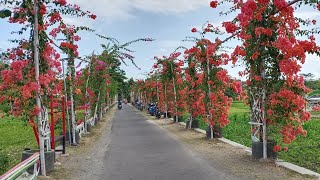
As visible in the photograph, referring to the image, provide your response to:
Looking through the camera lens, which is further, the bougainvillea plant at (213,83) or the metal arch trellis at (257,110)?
the bougainvillea plant at (213,83)

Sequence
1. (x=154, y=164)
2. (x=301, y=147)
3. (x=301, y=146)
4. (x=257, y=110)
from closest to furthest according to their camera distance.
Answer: (x=154, y=164)
(x=257, y=110)
(x=301, y=147)
(x=301, y=146)

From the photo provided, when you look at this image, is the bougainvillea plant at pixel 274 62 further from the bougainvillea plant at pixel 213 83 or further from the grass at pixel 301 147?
the bougainvillea plant at pixel 213 83

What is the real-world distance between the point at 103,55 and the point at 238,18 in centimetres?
1559

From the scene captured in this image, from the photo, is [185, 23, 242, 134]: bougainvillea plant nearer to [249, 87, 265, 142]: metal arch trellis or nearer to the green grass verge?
the green grass verge

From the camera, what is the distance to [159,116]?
35.4 metres

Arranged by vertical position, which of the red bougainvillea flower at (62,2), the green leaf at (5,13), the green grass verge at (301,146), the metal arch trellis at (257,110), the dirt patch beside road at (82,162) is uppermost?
the red bougainvillea flower at (62,2)

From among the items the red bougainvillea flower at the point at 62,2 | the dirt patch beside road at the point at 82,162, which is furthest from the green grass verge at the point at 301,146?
the red bougainvillea flower at the point at 62,2

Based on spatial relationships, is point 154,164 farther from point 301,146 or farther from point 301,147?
point 301,146

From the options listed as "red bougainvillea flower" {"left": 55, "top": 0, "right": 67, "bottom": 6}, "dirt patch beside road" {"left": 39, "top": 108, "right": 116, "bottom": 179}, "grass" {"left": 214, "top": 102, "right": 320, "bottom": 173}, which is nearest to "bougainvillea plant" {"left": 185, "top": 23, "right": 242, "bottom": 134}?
"grass" {"left": 214, "top": 102, "right": 320, "bottom": 173}

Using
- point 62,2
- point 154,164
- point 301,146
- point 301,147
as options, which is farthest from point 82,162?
point 301,146

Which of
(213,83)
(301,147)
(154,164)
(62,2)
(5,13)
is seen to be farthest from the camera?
(213,83)

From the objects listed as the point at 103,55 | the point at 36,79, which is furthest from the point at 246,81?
the point at 103,55

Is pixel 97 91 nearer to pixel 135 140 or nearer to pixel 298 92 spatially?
pixel 135 140

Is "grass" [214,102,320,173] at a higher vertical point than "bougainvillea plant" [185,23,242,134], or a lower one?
lower
